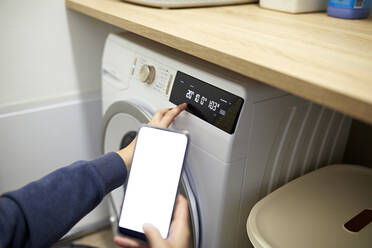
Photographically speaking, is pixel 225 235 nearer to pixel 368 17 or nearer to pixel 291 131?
pixel 291 131

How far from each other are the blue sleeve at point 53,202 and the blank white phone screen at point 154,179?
0.05 meters

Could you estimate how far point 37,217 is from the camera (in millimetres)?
542

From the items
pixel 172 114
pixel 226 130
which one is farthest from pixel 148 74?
pixel 226 130

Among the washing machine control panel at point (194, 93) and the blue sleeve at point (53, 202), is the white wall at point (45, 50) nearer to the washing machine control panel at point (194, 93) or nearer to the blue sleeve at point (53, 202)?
the washing machine control panel at point (194, 93)

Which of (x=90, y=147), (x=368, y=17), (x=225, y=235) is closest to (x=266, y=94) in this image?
(x=225, y=235)

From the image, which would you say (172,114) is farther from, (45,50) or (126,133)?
(45,50)

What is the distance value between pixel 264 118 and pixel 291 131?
0.09 meters

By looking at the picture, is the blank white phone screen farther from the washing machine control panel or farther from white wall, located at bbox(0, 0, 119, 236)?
white wall, located at bbox(0, 0, 119, 236)

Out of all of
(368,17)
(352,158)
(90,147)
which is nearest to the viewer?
(368,17)

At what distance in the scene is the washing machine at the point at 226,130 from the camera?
1.96 ft

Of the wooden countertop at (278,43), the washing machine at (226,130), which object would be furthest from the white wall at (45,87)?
the washing machine at (226,130)

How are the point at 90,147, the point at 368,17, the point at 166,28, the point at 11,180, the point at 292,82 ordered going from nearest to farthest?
the point at 292,82 < the point at 166,28 < the point at 368,17 < the point at 11,180 < the point at 90,147

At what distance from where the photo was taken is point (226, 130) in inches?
23.2

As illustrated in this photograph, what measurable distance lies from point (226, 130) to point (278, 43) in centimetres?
17
